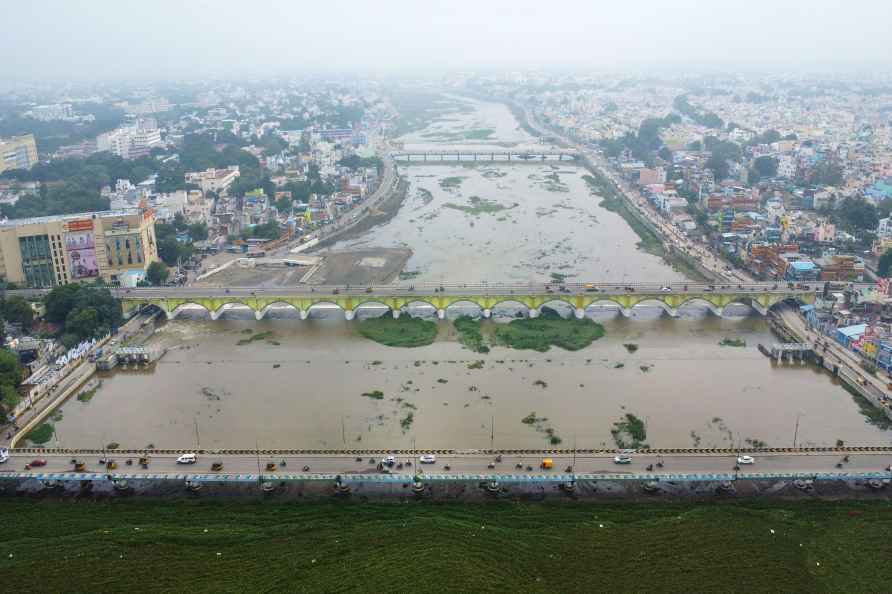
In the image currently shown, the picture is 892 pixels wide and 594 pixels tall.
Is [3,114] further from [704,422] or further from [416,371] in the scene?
[704,422]

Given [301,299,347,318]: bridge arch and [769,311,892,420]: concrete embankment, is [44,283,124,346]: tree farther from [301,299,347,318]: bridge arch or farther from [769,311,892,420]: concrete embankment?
[769,311,892,420]: concrete embankment

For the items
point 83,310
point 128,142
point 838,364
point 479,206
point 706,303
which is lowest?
point 838,364

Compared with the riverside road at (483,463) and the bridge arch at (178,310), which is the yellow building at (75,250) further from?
the riverside road at (483,463)

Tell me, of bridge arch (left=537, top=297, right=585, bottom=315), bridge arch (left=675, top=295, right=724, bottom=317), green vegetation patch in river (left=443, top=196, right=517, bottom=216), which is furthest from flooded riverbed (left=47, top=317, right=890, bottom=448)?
green vegetation patch in river (left=443, top=196, right=517, bottom=216)

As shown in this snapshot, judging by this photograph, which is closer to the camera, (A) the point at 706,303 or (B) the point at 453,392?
(B) the point at 453,392

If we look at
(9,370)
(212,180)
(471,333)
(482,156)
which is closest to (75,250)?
(9,370)

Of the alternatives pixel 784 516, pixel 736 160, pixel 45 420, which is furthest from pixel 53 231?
pixel 736 160

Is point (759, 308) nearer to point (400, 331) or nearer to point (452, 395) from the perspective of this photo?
point (452, 395)
